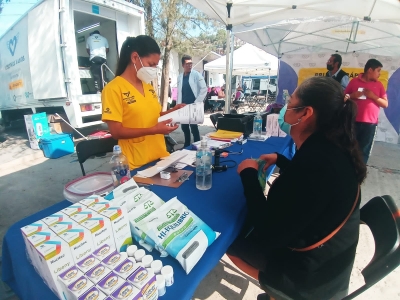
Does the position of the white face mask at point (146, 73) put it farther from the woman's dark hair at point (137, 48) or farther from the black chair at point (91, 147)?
the black chair at point (91, 147)

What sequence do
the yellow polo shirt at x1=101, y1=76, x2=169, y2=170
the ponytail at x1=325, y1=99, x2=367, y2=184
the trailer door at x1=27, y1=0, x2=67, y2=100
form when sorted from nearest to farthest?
the ponytail at x1=325, y1=99, x2=367, y2=184
the yellow polo shirt at x1=101, y1=76, x2=169, y2=170
the trailer door at x1=27, y1=0, x2=67, y2=100

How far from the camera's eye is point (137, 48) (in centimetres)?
161

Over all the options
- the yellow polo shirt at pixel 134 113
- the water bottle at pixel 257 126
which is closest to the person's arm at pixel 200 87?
the water bottle at pixel 257 126

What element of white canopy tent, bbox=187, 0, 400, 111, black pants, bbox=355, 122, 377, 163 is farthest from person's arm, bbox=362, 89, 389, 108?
white canopy tent, bbox=187, 0, 400, 111

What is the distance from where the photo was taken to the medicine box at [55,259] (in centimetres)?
64

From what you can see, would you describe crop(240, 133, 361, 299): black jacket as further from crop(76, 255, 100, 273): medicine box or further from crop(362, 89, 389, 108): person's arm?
crop(362, 89, 389, 108): person's arm

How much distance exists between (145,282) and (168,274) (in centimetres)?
10

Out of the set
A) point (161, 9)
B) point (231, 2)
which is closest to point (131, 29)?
point (161, 9)

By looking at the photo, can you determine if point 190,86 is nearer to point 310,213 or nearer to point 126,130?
point 126,130

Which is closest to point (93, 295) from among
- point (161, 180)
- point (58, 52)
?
point (161, 180)

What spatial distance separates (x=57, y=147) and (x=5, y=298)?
3657 mm

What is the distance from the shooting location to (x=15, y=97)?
541cm

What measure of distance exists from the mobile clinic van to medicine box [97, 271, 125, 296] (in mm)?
4263

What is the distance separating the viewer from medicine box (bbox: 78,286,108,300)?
0.62 m
